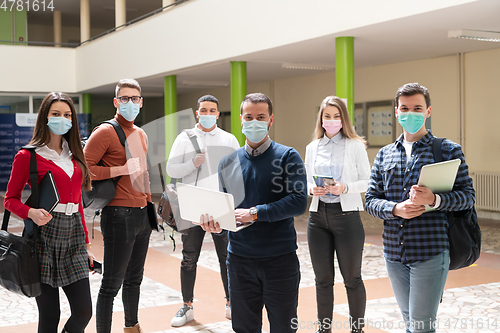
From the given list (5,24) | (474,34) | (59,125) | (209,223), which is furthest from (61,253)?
(5,24)

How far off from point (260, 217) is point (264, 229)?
0.12 metres

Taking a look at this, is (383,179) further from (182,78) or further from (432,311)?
(182,78)

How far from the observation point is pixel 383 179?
2.99m

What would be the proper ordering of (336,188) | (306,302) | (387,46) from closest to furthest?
(336,188), (306,302), (387,46)

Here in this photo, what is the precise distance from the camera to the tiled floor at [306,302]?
4340mm

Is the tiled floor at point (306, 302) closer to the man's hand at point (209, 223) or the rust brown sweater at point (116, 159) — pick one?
the rust brown sweater at point (116, 159)

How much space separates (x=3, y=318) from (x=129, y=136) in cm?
218

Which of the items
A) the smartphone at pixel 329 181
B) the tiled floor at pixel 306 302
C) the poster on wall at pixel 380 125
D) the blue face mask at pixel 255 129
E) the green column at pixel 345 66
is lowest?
the tiled floor at pixel 306 302

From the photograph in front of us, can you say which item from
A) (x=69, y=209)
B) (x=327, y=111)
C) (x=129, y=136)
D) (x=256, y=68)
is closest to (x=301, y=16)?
(x=256, y=68)

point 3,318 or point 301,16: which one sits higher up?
point 301,16

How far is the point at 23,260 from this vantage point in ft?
9.58

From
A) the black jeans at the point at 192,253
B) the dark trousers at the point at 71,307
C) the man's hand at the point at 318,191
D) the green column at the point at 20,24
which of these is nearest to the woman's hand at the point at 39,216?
the dark trousers at the point at 71,307

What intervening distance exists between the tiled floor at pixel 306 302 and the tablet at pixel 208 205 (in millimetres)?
1754

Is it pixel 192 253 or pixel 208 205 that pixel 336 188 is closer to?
pixel 208 205
